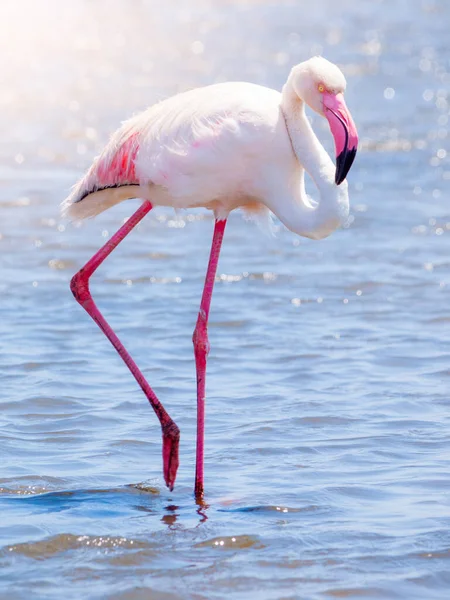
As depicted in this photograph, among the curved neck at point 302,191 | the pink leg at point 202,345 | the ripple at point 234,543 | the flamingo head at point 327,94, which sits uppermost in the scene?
the flamingo head at point 327,94

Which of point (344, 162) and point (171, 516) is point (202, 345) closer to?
point (171, 516)

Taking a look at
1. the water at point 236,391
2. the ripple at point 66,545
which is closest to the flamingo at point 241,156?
the water at point 236,391

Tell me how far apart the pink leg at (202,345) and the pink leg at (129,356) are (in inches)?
4.3

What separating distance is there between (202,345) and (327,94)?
140 cm

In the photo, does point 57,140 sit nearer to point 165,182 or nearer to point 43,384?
point 43,384

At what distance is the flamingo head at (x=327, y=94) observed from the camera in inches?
223

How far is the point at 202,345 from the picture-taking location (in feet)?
20.9

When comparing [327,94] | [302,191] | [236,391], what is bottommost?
[236,391]

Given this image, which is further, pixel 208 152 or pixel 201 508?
pixel 208 152

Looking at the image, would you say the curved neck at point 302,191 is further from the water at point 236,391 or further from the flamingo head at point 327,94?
the water at point 236,391

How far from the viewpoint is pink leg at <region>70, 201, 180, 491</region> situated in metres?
5.89

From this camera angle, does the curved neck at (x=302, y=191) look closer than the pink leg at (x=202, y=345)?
Yes

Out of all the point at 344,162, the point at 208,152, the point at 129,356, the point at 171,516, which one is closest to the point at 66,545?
the point at 171,516

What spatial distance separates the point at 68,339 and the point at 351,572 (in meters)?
3.79
